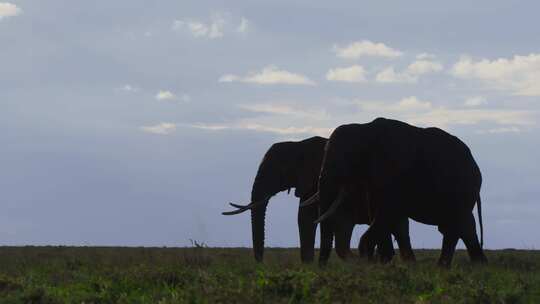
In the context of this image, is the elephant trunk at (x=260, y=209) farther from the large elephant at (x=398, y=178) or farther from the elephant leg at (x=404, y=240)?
the elephant leg at (x=404, y=240)

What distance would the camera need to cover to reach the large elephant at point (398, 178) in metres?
17.5

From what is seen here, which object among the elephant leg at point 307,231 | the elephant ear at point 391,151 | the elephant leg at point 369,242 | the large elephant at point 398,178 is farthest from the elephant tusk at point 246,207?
the elephant ear at point 391,151

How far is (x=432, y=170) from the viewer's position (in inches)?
717

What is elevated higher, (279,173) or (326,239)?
(279,173)

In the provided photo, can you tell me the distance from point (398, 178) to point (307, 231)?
4.15 meters

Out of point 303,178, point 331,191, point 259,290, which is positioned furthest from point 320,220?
point 259,290

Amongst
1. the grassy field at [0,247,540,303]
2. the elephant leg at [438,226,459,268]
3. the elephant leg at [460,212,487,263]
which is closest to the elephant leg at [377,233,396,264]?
the elephant leg at [438,226,459,268]

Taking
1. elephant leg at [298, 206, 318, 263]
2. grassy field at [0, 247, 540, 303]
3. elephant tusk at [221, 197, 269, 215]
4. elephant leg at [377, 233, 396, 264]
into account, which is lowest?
grassy field at [0, 247, 540, 303]

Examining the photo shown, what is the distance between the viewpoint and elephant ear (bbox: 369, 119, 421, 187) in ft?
57.4

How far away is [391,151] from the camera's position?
57.9 ft

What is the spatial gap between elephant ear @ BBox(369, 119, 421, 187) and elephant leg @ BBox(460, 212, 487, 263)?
2018 mm

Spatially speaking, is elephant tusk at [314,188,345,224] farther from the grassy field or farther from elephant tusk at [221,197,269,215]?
elephant tusk at [221,197,269,215]

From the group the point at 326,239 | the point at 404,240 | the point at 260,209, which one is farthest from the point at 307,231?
the point at 404,240

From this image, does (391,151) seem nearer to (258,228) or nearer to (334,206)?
(334,206)
